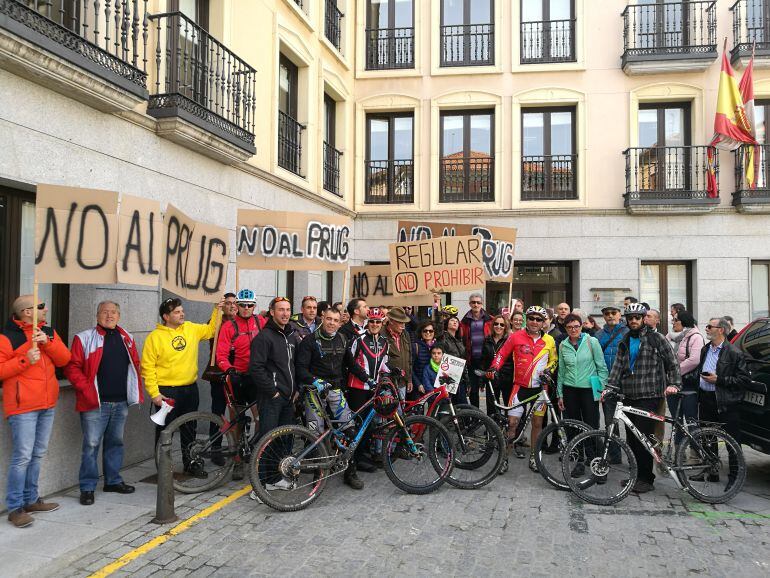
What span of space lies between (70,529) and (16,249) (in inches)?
114

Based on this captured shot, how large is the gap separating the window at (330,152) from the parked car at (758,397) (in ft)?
32.8

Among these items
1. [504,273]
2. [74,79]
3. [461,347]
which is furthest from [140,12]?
[504,273]

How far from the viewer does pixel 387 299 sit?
9.72m

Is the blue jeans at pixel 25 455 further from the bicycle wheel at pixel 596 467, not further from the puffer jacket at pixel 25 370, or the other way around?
the bicycle wheel at pixel 596 467

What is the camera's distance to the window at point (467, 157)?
15.3 metres

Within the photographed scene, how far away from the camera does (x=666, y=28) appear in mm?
14516

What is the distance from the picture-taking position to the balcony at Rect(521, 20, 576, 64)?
1488 centimetres

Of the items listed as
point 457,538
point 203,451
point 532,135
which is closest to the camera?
point 457,538

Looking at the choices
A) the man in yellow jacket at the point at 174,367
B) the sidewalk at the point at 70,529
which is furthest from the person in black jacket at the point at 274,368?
the sidewalk at the point at 70,529

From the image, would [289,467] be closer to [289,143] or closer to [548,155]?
[289,143]

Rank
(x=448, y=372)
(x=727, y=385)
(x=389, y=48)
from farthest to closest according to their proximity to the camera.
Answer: (x=389, y=48) < (x=448, y=372) < (x=727, y=385)

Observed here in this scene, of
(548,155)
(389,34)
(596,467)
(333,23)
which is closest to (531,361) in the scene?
(596,467)

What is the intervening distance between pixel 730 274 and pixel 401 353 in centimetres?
1092

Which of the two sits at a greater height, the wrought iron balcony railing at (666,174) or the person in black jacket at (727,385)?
the wrought iron balcony railing at (666,174)
